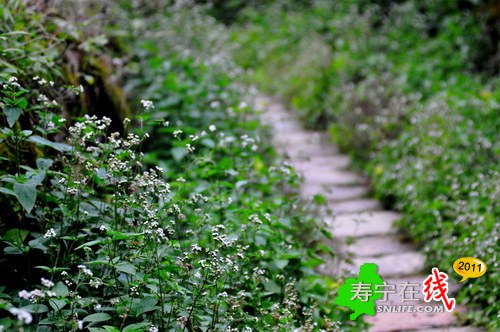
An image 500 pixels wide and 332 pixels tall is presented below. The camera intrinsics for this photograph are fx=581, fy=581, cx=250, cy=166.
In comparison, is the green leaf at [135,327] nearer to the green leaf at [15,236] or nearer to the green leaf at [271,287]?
the green leaf at [15,236]

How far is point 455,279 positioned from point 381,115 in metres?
2.77

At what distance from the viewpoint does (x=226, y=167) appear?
12.1 ft

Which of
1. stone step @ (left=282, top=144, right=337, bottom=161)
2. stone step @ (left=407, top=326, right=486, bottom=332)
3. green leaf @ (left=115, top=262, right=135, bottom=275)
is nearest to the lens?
green leaf @ (left=115, top=262, right=135, bottom=275)

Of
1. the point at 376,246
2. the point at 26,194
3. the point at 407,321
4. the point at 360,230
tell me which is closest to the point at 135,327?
the point at 26,194

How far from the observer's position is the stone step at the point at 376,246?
14.9 ft

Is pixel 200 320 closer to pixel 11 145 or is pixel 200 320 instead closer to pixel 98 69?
pixel 11 145

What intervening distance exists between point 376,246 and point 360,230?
26 centimetres

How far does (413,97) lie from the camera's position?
6305 millimetres

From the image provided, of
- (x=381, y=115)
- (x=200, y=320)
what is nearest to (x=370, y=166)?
(x=381, y=115)

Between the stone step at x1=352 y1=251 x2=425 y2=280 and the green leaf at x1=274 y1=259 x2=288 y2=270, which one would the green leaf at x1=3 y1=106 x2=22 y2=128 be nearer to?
the green leaf at x1=274 y1=259 x2=288 y2=270

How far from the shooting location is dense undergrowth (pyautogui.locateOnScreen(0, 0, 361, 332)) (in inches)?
98.5

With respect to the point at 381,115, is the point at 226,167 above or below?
below

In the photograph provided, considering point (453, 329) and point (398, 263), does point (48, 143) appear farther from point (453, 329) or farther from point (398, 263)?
point (398, 263)

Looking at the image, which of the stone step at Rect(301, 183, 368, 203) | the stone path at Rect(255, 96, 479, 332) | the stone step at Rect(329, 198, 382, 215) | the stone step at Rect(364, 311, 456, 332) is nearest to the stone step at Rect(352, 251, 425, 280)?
the stone path at Rect(255, 96, 479, 332)
